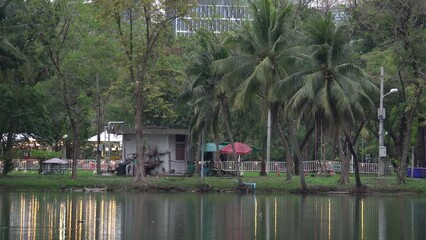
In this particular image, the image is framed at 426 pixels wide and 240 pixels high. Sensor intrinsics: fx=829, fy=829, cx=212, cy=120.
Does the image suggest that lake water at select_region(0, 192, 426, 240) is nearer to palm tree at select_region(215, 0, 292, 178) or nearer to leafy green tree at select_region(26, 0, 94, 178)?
palm tree at select_region(215, 0, 292, 178)

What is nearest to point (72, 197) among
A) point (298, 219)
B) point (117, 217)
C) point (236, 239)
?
point (117, 217)

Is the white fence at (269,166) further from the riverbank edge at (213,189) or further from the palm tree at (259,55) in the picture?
the palm tree at (259,55)

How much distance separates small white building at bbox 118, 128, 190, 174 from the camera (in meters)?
55.7

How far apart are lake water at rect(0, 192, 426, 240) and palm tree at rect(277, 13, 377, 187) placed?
14.1 ft

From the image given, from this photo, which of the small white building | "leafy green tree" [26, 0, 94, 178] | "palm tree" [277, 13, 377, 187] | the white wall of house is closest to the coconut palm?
"palm tree" [277, 13, 377, 187]

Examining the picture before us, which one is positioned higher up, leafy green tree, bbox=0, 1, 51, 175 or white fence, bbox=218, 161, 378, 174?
leafy green tree, bbox=0, 1, 51, 175

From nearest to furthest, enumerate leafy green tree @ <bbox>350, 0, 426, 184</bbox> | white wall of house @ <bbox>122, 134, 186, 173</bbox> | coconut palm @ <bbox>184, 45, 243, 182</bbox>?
leafy green tree @ <bbox>350, 0, 426, 184</bbox> < coconut palm @ <bbox>184, 45, 243, 182</bbox> < white wall of house @ <bbox>122, 134, 186, 173</bbox>

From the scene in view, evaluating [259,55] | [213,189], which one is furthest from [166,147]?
[259,55]

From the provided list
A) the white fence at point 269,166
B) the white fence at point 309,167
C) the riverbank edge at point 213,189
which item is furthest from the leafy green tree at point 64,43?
the white fence at point 309,167

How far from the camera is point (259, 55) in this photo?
44.3 meters

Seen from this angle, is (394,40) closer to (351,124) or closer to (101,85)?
(351,124)

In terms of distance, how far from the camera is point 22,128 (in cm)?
4891

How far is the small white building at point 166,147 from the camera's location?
55.7 m

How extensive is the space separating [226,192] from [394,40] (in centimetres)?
1357
